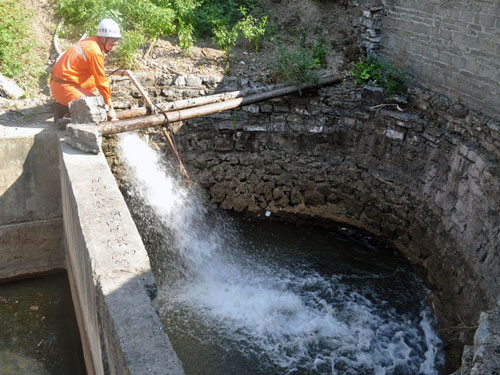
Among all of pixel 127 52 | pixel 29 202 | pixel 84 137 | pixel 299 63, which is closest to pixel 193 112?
pixel 84 137

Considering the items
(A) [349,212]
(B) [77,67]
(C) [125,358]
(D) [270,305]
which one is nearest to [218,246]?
(D) [270,305]

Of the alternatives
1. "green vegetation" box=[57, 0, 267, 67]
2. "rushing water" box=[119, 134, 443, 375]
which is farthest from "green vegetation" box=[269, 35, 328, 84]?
"rushing water" box=[119, 134, 443, 375]

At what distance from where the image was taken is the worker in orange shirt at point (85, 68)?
5.97m

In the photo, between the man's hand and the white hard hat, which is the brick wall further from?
the man's hand

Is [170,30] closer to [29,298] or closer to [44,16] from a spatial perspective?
[44,16]

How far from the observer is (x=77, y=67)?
6094 mm

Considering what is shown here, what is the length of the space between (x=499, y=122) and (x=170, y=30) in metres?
5.36

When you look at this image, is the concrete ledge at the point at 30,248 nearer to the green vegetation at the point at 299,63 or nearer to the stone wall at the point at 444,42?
the green vegetation at the point at 299,63

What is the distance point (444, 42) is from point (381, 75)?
1107 mm

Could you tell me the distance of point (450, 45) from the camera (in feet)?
22.3

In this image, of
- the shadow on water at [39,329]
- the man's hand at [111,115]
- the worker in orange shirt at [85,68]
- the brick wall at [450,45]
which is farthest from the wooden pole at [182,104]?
the brick wall at [450,45]

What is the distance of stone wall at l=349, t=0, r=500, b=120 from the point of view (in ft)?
20.2

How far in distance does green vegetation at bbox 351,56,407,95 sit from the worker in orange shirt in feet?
12.7

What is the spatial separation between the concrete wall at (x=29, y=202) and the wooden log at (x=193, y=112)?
894 millimetres
